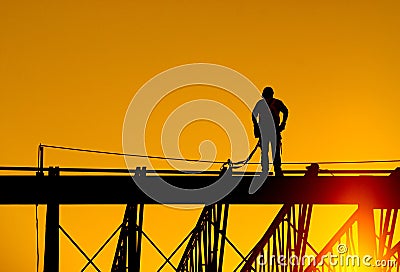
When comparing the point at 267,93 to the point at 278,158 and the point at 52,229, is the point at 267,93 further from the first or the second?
the point at 52,229

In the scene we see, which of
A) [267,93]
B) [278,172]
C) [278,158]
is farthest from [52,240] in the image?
[267,93]

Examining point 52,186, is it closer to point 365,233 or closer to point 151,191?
point 151,191

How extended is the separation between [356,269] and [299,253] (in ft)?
7.47

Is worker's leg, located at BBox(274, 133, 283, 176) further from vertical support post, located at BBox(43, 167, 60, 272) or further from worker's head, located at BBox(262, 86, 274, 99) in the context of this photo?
vertical support post, located at BBox(43, 167, 60, 272)

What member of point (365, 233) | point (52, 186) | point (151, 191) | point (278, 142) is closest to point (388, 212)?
point (365, 233)

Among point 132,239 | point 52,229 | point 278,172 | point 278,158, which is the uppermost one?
point 278,158

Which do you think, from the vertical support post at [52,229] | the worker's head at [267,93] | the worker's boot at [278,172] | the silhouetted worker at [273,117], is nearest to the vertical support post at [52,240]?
the vertical support post at [52,229]

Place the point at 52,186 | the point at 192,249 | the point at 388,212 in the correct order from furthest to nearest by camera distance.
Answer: the point at 192,249 < the point at 388,212 < the point at 52,186

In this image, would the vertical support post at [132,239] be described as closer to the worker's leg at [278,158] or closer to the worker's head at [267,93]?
the worker's leg at [278,158]

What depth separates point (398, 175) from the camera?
2825 cm

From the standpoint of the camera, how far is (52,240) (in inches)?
1126

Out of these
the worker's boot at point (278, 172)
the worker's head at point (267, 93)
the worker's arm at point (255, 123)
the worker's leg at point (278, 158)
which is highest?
the worker's head at point (267, 93)

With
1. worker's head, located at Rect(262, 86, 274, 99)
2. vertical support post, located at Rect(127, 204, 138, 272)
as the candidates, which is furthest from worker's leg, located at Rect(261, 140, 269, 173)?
vertical support post, located at Rect(127, 204, 138, 272)

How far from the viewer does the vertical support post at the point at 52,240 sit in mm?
28141
